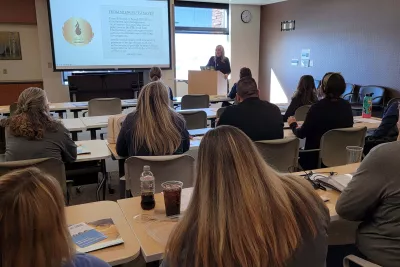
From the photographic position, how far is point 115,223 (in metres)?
1.59

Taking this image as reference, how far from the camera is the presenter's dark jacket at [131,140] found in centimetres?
252

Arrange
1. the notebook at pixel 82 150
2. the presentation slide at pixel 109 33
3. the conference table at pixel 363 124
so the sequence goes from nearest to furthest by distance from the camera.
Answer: the notebook at pixel 82 150 → the conference table at pixel 363 124 → the presentation slide at pixel 109 33

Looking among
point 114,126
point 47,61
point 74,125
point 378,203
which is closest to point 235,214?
point 378,203

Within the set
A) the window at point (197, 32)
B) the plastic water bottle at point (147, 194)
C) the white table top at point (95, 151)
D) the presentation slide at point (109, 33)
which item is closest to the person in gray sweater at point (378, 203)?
the plastic water bottle at point (147, 194)

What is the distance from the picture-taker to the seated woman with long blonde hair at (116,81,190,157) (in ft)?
8.11

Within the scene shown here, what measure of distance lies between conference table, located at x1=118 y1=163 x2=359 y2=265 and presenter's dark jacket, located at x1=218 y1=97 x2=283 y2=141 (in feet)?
3.09

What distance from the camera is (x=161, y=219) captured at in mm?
1605

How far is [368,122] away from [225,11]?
22.2 feet

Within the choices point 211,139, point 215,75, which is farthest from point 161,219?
point 215,75

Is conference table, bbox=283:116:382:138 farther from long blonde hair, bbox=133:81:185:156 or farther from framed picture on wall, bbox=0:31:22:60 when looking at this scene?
framed picture on wall, bbox=0:31:22:60

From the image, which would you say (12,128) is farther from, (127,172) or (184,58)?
(184,58)

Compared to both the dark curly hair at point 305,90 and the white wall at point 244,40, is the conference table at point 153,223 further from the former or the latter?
the white wall at point 244,40

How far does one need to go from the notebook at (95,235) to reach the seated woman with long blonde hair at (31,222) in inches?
18.0

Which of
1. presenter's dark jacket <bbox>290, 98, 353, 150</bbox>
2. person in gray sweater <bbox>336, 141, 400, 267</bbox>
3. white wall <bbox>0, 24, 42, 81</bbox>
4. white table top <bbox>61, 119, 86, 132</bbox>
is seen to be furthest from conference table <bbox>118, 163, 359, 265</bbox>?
white wall <bbox>0, 24, 42, 81</bbox>
